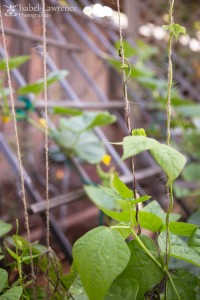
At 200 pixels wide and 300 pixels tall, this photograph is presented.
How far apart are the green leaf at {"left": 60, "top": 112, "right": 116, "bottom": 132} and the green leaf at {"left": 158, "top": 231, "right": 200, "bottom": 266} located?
0.78 metres

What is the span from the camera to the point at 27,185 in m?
1.27

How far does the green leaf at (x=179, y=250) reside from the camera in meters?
0.63

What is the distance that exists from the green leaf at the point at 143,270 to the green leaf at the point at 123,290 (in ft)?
0.05

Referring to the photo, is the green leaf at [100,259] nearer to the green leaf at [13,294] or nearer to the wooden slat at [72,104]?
the green leaf at [13,294]

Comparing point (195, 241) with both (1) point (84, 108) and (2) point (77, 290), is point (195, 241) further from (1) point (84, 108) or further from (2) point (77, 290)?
(1) point (84, 108)

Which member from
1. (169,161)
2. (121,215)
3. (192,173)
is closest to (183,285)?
(121,215)

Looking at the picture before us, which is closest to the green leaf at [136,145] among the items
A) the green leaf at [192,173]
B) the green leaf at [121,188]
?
the green leaf at [121,188]

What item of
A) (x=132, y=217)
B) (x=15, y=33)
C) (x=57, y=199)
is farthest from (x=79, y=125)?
(x=132, y=217)

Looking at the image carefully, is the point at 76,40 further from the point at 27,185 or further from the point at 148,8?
the point at 27,185

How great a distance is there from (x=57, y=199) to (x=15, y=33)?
3.01 ft

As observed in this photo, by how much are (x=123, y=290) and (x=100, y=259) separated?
96 millimetres

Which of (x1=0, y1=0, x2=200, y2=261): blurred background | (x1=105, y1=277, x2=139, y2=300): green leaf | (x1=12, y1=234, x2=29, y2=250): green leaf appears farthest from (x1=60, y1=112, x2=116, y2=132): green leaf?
(x1=105, y1=277, x2=139, y2=300): green leaf

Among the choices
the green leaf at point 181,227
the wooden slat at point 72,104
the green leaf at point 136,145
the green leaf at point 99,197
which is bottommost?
the green leaf at point 99,197

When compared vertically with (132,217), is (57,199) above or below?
below
